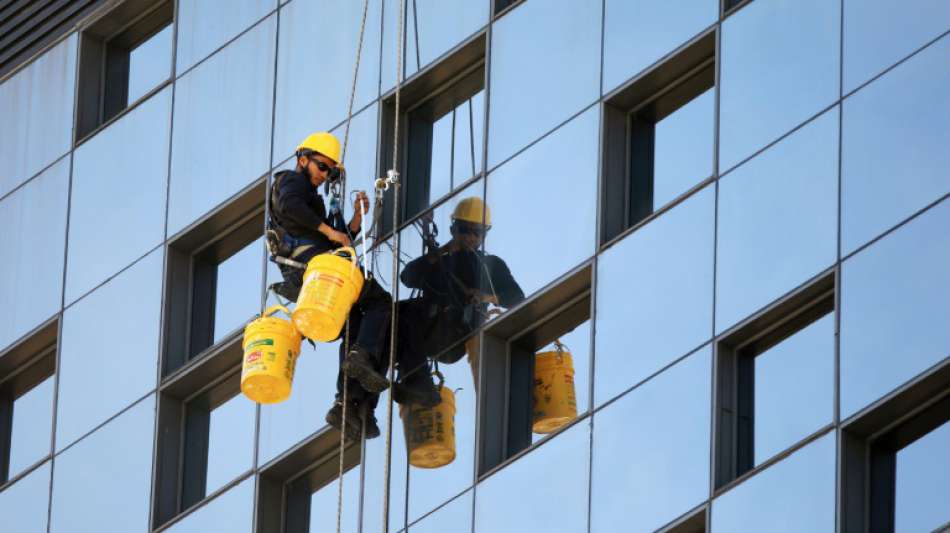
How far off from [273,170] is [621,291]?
16.0 ft

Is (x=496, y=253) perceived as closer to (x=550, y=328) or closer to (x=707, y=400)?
(x=550, y=328)

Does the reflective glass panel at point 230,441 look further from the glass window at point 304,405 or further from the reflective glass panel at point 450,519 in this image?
the reflective glass panel at point 450,519

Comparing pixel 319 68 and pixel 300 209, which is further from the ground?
pixel 319 68

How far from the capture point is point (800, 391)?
20.7 meters

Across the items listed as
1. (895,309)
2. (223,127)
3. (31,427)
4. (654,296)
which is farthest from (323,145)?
(31,427)

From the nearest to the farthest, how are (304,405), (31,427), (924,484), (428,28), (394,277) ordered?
(924,484) → (394,277) → (304,405) → (428,28) → (31,427)

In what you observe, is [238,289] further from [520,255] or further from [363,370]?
[363,370]

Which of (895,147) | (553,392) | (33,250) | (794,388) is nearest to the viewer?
(895,147)

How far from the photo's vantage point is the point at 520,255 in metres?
23.1

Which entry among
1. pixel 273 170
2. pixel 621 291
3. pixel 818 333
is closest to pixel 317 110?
pixel 273 170

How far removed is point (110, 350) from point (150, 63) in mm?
3094

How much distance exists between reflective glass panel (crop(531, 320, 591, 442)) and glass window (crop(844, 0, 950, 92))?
2.98 meters

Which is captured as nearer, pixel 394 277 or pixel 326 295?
pixel 326 295

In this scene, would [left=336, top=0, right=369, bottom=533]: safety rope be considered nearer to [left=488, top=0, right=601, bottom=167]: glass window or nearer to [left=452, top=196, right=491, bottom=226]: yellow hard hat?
[left=452, top=196, right=491, bottom=226]: yellow hard hat
